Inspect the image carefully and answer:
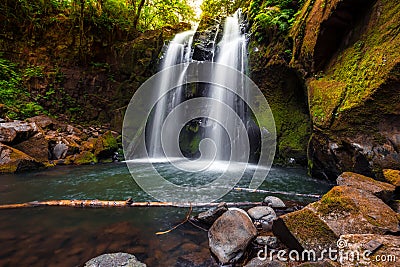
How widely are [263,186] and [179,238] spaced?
122 inches

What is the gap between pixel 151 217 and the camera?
3.39 meters

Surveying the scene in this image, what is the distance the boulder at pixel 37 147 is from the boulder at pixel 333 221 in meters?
8.23

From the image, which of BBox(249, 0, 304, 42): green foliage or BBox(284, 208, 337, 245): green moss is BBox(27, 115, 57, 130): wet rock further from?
BBox(284, 208, 337, 245): green moss

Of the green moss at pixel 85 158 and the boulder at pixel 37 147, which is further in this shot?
the green moss at pixel 85 158

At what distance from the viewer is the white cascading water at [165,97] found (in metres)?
11.4

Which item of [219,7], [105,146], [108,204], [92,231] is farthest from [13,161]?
[219,7]

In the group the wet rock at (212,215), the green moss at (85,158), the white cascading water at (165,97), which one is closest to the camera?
the wet rock at (212,215)

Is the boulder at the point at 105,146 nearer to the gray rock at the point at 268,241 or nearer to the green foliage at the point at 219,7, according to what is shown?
the gray rock at the point at 268,241

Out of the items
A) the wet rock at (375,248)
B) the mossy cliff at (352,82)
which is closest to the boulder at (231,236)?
the wet rock at (375,248)

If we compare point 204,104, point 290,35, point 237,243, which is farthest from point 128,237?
point 204,104

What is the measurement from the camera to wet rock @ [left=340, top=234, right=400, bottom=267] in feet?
4.74

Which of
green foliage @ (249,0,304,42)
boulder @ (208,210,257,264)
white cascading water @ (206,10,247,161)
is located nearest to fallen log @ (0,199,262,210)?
boulder @ (208,210,257,264)

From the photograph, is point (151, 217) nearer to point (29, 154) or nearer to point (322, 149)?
point (322, 149)

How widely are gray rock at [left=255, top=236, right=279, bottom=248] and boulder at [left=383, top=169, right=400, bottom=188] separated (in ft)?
6.83
